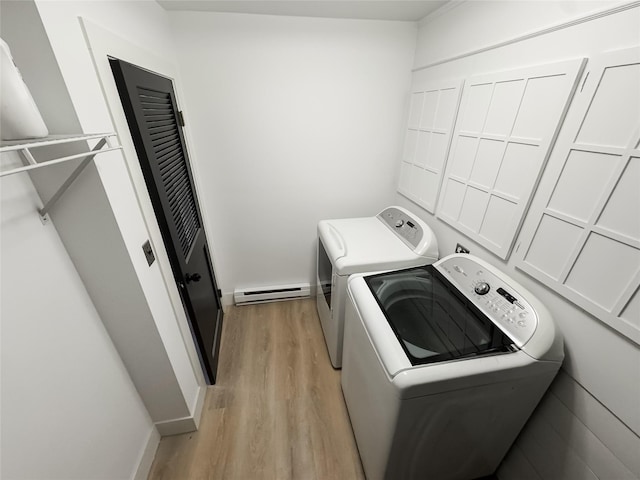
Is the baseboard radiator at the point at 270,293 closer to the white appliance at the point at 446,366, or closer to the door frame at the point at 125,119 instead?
the door frame at the point at 125,119

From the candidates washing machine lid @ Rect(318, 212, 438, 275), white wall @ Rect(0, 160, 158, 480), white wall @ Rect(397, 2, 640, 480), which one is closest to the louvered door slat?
white wall @ Rect(0, 160, 158, 480)

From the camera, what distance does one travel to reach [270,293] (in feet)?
8.40

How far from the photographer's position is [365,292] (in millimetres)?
1263

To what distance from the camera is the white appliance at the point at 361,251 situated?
1.58 m

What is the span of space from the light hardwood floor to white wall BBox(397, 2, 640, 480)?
0.89m

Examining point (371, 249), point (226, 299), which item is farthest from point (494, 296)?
point (226, 299)

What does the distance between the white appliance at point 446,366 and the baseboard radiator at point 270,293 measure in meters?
1.27

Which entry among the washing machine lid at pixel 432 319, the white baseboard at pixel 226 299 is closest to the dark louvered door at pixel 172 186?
the white baseboard at pixel 226 299

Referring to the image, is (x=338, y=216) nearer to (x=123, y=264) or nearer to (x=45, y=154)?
(x=123, y=264)

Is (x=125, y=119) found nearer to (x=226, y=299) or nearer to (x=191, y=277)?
(x=191, y=277)

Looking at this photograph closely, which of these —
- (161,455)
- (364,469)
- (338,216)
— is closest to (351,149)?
(338,216)

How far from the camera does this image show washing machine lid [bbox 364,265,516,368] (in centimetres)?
99

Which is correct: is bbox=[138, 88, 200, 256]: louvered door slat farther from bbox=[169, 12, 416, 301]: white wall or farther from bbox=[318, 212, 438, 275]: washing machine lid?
bbox=[318, 212, 438, 275]: washing machine lid

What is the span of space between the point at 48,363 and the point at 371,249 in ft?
A: 4.96
